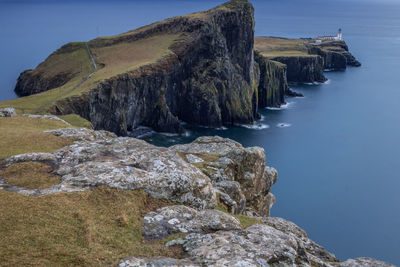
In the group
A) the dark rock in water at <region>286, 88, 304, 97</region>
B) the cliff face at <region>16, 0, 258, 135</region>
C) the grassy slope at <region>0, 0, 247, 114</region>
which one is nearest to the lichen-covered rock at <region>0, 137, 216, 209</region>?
the grassy slope at <region>0, 0, 247, 114</region>

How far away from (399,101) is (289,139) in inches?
3314

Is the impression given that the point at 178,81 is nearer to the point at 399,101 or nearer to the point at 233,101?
the point at 233,101

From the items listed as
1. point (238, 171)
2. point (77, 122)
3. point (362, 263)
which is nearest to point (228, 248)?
point (362, 263)

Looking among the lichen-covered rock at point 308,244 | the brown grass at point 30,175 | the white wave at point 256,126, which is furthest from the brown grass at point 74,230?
the white wave at point 256,126

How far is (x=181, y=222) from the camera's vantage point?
1845cm

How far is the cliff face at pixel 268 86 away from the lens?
163 metres

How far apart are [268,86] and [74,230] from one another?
15499 cm

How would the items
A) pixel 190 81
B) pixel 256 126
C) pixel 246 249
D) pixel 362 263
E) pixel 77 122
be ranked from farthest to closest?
pixel 256 126
pixel 190 81
pixel 77 122
pixel 362 263
pixel 246 249

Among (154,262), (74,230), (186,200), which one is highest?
(74,230)

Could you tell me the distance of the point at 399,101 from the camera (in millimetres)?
168250

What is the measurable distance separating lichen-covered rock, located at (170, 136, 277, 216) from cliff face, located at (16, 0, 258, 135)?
60956 millimetres

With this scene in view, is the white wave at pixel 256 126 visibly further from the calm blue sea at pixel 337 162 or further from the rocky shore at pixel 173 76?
the rocky shore at pixel 173 76

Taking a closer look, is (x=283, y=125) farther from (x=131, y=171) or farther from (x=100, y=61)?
(x=131, y=171)

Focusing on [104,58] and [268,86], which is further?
[268,86]
